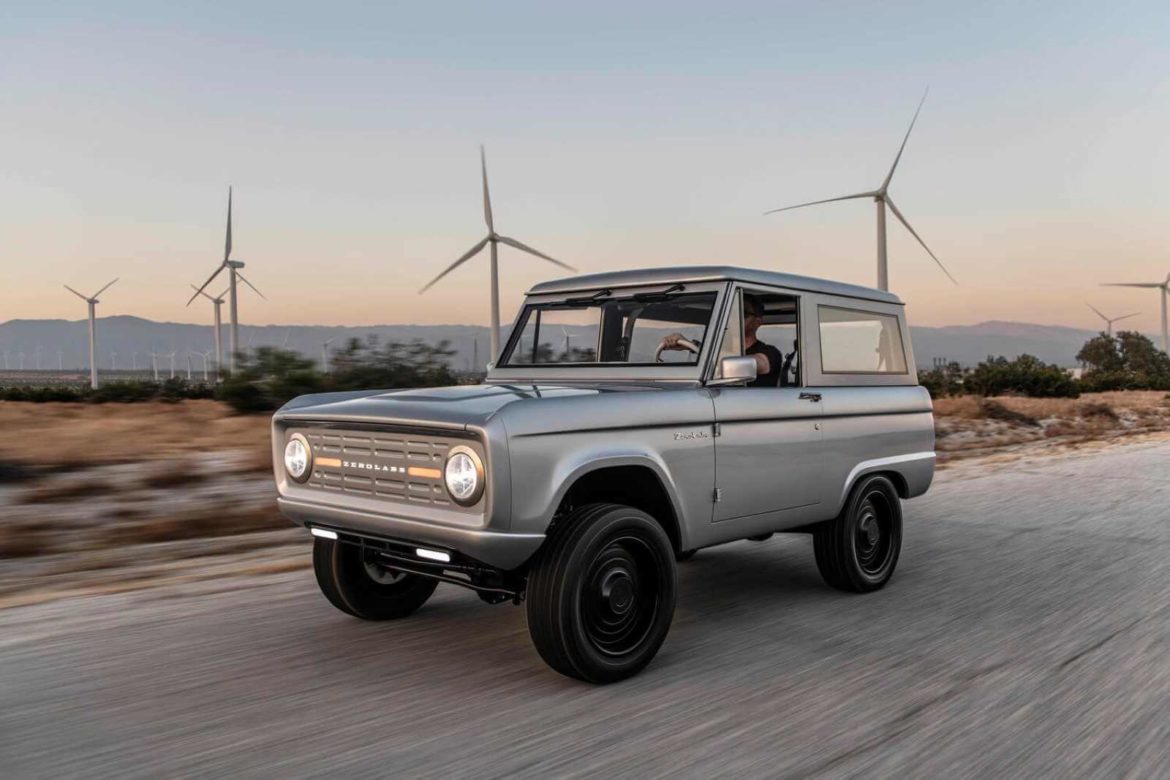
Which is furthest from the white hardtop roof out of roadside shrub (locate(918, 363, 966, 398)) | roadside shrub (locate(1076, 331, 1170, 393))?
roadside shrub (locate(1076, 331, 1170, 393))

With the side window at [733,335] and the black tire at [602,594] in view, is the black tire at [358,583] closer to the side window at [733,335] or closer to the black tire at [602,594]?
the black tire at [602,594]

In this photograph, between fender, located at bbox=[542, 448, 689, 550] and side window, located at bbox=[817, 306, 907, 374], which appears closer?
fender, located at bbox=[542, 448, 689, 550]

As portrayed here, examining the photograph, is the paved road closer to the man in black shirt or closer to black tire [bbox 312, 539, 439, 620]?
black tire [bbox 312, 539, 439, 620]

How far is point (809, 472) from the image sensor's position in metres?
5.29

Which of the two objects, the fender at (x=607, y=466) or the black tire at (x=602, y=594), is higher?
the fender at (x=607, y=466)

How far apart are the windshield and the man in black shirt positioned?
30 cm

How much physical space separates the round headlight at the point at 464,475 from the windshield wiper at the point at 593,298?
200cm

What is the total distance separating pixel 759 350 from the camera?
5.48m

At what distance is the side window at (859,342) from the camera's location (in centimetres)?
573

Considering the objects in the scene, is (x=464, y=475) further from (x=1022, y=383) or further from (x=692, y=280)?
(x=1022, y=383)

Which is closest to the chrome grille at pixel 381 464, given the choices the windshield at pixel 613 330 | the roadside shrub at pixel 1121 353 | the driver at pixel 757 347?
the windshield at pixel 613 330

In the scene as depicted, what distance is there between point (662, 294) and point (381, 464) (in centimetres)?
196

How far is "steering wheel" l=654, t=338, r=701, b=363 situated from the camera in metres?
5.02

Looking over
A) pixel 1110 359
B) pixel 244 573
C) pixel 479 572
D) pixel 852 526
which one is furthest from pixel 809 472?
pixel 1110 359
